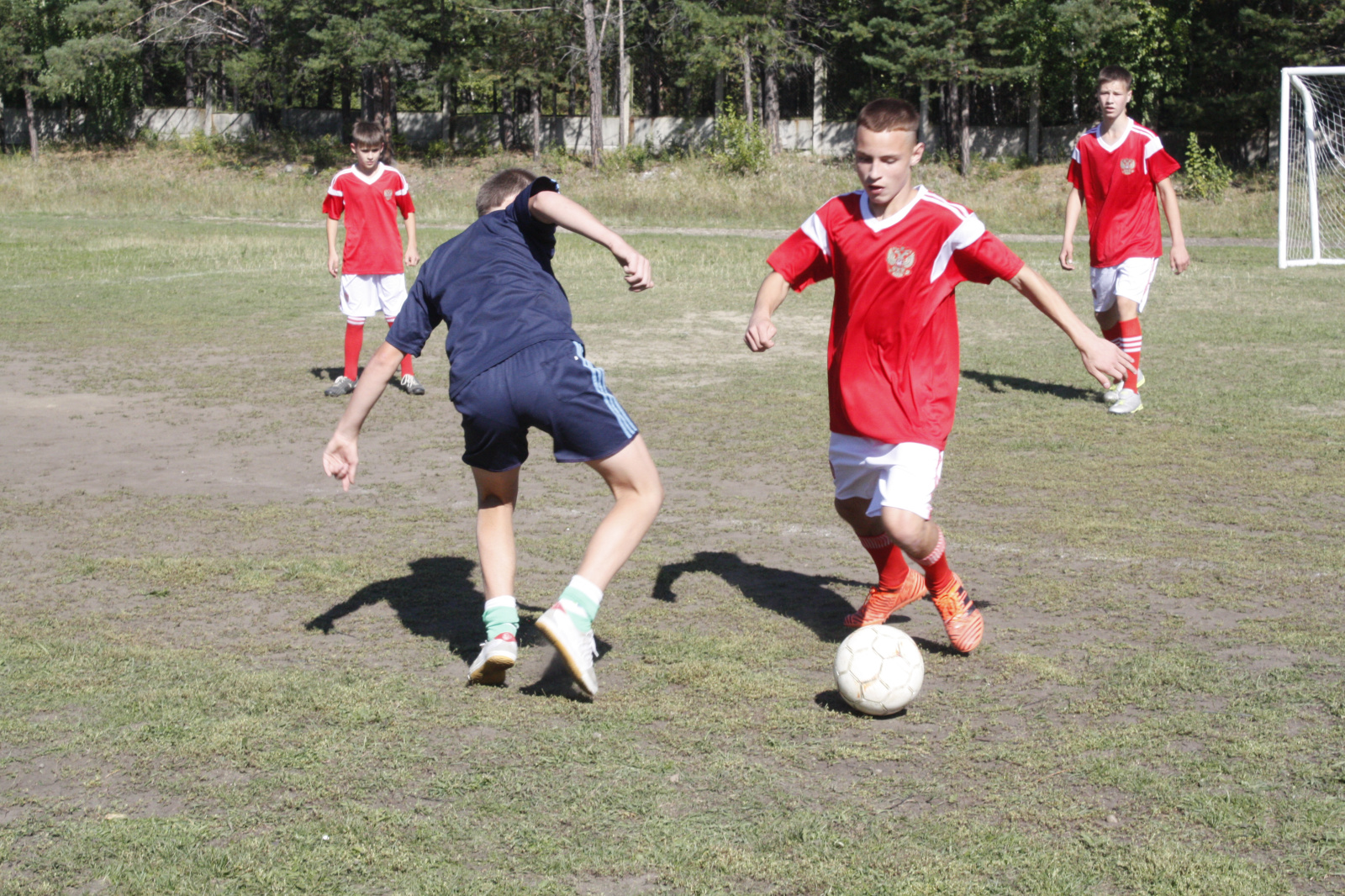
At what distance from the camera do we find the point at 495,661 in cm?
→ 396

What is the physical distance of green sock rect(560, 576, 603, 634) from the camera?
3895mm

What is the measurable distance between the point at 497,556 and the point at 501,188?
4.34ft

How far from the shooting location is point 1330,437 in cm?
802

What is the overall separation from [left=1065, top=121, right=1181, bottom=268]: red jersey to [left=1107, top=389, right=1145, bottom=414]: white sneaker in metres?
1.15

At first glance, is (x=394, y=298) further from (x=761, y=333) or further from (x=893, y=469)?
(x=893, y=469)

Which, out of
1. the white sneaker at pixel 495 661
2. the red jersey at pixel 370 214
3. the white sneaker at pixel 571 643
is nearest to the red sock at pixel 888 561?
the white sneaker at pixel 571 643

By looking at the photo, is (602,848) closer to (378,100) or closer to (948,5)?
(948,5)

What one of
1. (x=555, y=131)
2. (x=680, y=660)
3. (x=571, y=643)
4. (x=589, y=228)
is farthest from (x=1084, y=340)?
(x=555, y=131)

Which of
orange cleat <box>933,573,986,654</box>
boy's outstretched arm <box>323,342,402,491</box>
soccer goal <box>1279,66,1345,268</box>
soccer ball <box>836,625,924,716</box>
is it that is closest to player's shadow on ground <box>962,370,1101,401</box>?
orange cleat <box>933,573,986,654</box>

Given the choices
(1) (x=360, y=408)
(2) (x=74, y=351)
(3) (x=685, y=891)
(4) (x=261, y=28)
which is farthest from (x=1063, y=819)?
(4) (x=261, y=28)

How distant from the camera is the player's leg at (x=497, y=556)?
411 centimetres

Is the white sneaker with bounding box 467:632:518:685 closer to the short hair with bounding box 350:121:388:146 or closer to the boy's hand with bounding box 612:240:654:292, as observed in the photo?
the boy's hand with bounding box 612:240:654:292

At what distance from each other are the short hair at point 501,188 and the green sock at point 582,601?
1374 millimetres

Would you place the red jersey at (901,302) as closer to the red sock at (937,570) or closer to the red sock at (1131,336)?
the red sock at (937,570)
